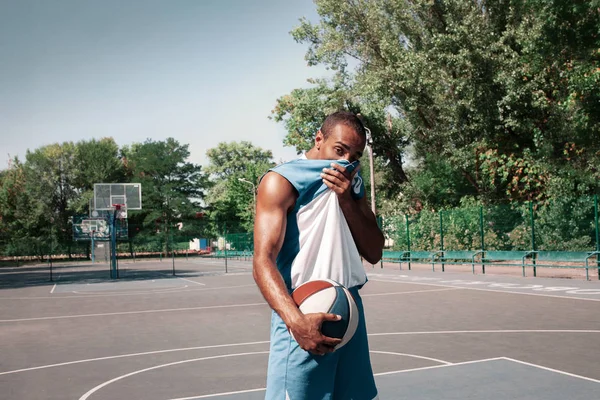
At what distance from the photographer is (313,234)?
2443 millimetres

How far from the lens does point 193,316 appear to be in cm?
1242

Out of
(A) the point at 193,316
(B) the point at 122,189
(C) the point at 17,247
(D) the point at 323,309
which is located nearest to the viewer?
(D) the point at 323,309

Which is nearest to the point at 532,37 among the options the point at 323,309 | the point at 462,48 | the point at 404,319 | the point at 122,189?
the point at 462,48

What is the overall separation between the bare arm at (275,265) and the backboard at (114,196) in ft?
117

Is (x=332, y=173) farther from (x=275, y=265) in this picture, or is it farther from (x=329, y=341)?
(x=329, y=341)

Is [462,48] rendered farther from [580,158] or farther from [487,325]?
[487,325]

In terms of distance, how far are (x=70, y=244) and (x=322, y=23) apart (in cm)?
3060

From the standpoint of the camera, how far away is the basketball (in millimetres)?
2240

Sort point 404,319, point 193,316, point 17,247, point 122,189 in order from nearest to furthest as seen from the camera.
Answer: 1. point 404,319
2. point 193,316
3. point 122,189
4. point 17,247

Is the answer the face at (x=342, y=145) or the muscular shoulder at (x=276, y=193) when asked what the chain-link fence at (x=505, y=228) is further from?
the muscular shoulder at (x=276, y=193)

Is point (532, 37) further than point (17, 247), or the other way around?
point (17, 247)

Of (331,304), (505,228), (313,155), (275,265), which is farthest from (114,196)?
(331,304)

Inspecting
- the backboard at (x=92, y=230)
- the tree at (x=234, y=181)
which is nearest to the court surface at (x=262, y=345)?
the tree at (x=234, y=181)

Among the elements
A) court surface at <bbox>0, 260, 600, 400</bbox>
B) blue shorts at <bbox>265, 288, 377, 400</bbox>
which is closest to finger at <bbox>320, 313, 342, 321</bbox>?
blue shorts at <bbox>265, 288, 377, 400</bbox>
